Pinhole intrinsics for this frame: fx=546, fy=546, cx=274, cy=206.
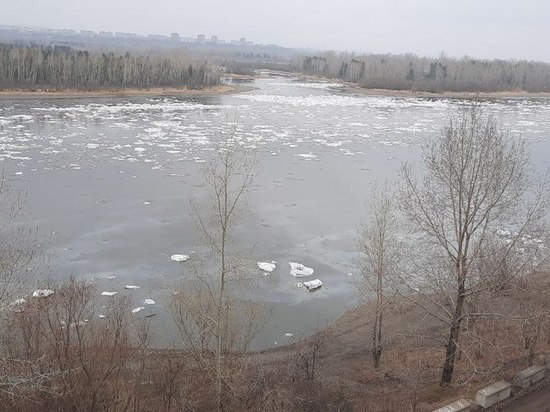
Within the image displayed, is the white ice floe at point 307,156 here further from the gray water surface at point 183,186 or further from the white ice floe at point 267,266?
the white ice floe at point 267,266

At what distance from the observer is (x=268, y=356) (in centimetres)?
1257

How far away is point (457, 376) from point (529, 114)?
186ft

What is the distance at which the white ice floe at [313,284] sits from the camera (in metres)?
15.7

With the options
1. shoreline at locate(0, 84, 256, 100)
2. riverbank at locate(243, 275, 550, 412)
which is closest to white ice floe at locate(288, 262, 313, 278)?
riverbank at locate(243, 275, 550, 412)

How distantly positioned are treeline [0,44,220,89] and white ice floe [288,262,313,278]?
5347cm

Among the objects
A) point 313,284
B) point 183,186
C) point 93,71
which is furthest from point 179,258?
point 93,71

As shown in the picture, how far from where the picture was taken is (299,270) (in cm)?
1666

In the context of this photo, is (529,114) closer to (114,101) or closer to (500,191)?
(114,101)

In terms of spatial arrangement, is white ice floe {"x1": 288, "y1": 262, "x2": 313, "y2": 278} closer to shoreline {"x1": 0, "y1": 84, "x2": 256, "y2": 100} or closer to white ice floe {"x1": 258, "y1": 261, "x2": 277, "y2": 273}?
white ice floe {"x1": 258, "y1": 261, "x2": 277, "y2": 273}

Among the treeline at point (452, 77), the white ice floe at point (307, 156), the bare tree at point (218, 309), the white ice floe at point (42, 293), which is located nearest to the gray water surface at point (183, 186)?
the white ice floe at point (307, 156)

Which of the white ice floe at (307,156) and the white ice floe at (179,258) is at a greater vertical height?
the white ice floe at (307,156)

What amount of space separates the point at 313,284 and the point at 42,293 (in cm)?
725

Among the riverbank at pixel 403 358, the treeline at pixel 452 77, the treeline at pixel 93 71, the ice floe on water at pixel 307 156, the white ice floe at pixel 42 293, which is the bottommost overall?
the riverbank at pixel 403 358

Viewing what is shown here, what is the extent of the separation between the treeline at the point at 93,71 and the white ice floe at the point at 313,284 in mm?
54621
